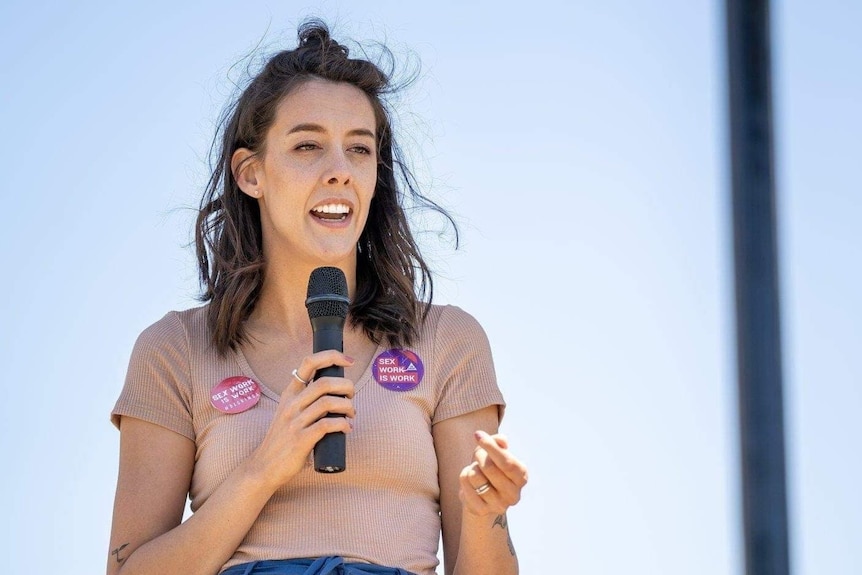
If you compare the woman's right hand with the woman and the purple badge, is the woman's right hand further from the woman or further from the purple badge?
the purple badge

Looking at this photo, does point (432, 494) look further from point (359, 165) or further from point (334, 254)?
point (359, 165)

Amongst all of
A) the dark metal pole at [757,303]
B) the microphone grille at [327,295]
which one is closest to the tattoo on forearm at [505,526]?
the microphone grille at [327,295]

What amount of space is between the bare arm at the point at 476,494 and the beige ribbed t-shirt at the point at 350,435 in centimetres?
4

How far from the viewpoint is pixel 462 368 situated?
11.4ft

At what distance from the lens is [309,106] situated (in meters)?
3.66

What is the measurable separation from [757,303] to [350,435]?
2.13m

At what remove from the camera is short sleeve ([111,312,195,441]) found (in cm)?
337

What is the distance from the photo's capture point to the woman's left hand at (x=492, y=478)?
2566mm

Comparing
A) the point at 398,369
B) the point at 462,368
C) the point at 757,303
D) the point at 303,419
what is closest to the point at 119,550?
the point at 303,419

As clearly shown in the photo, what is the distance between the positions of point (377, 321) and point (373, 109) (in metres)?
0.71

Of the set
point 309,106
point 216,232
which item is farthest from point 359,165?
point 216,232

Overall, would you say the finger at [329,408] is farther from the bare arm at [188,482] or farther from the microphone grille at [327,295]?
the microphone grille at [327,295]

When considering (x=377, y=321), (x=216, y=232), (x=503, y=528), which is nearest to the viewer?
(x=503, y=528)

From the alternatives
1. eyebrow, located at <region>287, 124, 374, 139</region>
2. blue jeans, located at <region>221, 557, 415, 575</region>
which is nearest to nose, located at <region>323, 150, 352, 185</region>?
eyebrow, located at <region>287, 124, 374, 139</region>
